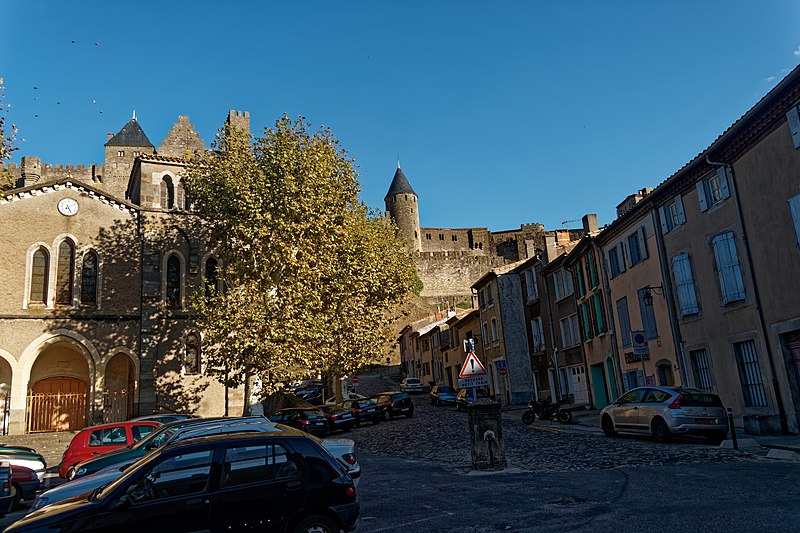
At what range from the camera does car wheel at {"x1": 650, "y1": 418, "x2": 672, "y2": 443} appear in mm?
15157

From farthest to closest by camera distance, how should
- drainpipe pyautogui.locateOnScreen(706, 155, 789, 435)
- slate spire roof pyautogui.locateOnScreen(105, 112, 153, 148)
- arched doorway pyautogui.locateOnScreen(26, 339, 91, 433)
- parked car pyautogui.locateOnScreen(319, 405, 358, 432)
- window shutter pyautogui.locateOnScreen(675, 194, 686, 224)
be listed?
slate spire roof pyautogui.locateOnScreen(105, 112, 153, 148) → arched doorway pyautogui.locateOnScreen(26, 339, 91, 433) → parked car pyautogui.locateOnScreen(319, 405, 358, 432) → window shutter pyautogui.locateOnScreen(675, 194, 686, 224) → drainpipe pyautogui.locateOnScreen(706, 155, 789, 435)

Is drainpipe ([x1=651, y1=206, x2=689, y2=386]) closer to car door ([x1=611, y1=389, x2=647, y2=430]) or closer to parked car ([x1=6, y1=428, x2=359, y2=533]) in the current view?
car door ([x1=611, y1=389, x2=647, y2=430])

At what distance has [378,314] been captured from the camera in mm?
29156

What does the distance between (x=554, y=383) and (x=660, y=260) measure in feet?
45.7

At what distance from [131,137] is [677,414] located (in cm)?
5988

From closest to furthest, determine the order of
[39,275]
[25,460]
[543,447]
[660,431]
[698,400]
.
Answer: [25,460]
[698,400]
[660,431]
[543,447]
[39,275]

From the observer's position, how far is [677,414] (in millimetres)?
14836

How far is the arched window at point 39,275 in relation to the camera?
2869cm

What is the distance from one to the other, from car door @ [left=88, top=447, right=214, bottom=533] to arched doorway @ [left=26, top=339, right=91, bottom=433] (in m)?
25.9

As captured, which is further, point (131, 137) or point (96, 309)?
point (131, 137)

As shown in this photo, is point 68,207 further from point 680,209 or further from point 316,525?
point 316,525

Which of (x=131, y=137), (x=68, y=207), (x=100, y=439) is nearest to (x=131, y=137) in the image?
(x=131, y=137)

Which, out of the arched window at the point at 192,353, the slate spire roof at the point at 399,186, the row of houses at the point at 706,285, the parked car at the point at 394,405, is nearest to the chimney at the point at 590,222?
the row of houses at the point at 706,285

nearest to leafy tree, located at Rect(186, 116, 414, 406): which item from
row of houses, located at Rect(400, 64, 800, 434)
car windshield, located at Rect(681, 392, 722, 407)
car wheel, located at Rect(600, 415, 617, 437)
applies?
row of houses, located at Rect(400, 64, 800, 434)
